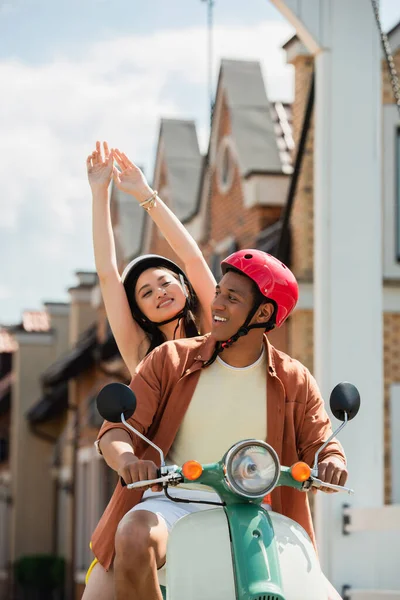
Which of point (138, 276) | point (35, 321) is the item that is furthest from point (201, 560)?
point (35, 321)

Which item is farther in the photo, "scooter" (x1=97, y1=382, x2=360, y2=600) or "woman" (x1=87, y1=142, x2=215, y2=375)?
"woman" (x1=87, y1=142, x2=215, y2=375)

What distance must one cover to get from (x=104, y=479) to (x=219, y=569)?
62.6ft

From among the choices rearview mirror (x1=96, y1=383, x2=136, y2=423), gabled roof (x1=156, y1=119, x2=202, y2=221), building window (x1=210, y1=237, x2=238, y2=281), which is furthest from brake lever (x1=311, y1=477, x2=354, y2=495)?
gabled roof (x1=156, y1=119, x2=202, y2=221)

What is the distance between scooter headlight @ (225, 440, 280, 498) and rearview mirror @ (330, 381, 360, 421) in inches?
15.1

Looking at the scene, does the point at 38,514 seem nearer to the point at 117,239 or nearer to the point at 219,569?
the point at 117,239

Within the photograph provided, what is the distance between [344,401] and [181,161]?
1552 centimetres

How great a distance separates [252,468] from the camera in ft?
10.2

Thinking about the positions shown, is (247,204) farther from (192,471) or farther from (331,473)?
(192,471)

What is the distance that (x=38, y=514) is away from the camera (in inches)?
1204

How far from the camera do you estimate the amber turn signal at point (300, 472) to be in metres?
3.21

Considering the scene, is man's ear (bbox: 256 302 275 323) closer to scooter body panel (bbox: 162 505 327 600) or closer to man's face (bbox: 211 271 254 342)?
man's face (bbox: 211 271 254 342)

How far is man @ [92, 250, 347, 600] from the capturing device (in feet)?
11.9

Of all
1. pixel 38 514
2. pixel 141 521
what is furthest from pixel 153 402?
pixel 38 514

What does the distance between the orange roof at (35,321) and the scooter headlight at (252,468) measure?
95.6ft
